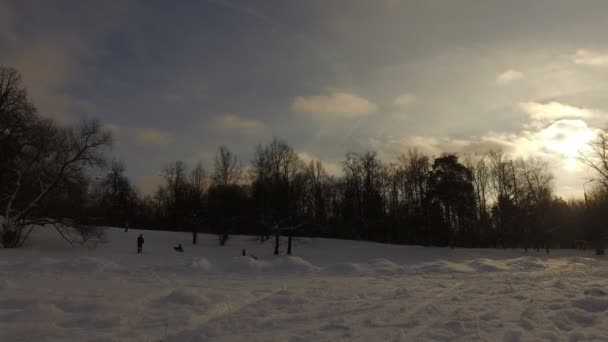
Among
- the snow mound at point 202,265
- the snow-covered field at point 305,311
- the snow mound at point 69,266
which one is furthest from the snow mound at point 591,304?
the snow mound at point 69,266

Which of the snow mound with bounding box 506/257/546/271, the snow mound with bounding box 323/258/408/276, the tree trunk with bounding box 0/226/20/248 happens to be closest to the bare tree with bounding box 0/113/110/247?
the tree trunk with bounding box 0/226/20/248

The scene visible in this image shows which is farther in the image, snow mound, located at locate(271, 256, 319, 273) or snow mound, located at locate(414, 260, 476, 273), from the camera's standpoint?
snow mound, located at locate(271, 256, 319, 273)

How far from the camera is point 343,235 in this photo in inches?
2178

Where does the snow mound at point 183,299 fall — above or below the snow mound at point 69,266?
above

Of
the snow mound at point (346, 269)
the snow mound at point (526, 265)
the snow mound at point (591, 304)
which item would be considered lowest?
the snow mound at point (346, 269)

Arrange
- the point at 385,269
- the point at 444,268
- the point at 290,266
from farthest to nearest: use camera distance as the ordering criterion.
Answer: the point at 290,266 → the point at 385,269 → the point at 444,268

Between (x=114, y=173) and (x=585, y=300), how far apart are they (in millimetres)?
71576

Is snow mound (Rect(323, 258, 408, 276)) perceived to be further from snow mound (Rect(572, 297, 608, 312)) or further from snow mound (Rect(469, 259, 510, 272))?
snow mound (Rect(572, 297, 608, 312))

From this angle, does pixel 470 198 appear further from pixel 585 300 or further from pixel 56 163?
pixel 56 163

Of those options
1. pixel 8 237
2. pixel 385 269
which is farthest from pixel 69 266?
pixel 8 237

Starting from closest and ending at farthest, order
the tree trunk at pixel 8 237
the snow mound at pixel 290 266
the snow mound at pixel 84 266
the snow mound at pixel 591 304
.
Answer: the snow mound at pixel 591 304
the snow mound at pixel 84 266
the snow mound at pixel 290 266
the tree trunk at pixel 8 237

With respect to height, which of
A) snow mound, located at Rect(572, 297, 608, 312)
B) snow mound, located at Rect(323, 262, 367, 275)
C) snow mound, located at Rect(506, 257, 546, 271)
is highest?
snow mound, located at Rect(572, 297, 608, 312)

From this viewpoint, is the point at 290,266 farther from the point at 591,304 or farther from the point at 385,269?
the point at 591,304

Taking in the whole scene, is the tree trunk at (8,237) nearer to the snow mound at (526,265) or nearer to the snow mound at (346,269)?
the snow mound at (346,269)
